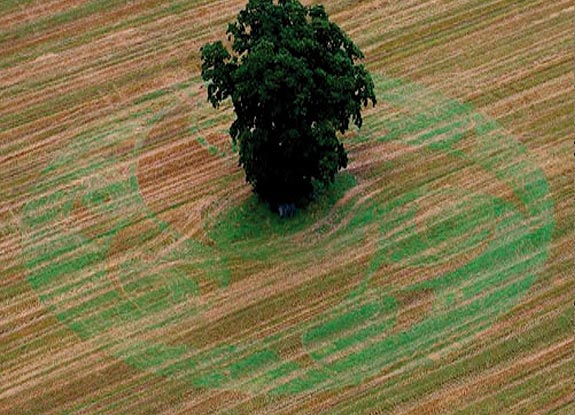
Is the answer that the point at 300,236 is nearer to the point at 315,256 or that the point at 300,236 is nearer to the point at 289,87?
the point at 315,256

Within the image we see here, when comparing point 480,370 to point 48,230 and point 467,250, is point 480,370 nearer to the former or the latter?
point 467,250

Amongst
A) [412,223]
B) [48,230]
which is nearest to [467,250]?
[412,223]

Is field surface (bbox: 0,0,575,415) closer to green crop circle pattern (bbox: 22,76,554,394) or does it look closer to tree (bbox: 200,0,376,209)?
green crop circle pattern (bbox: 22,76,554,394)

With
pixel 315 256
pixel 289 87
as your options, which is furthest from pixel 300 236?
pixel 289 87

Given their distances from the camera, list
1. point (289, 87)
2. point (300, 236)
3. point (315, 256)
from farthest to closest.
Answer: point (300, 236) < point (315, 256) < point (289, 87)

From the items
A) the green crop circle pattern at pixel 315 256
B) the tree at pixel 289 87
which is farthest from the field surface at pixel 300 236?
the tree at pixel 289 87

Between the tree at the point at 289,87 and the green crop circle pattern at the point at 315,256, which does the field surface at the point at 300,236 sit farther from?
the tree at the point at 289,87
